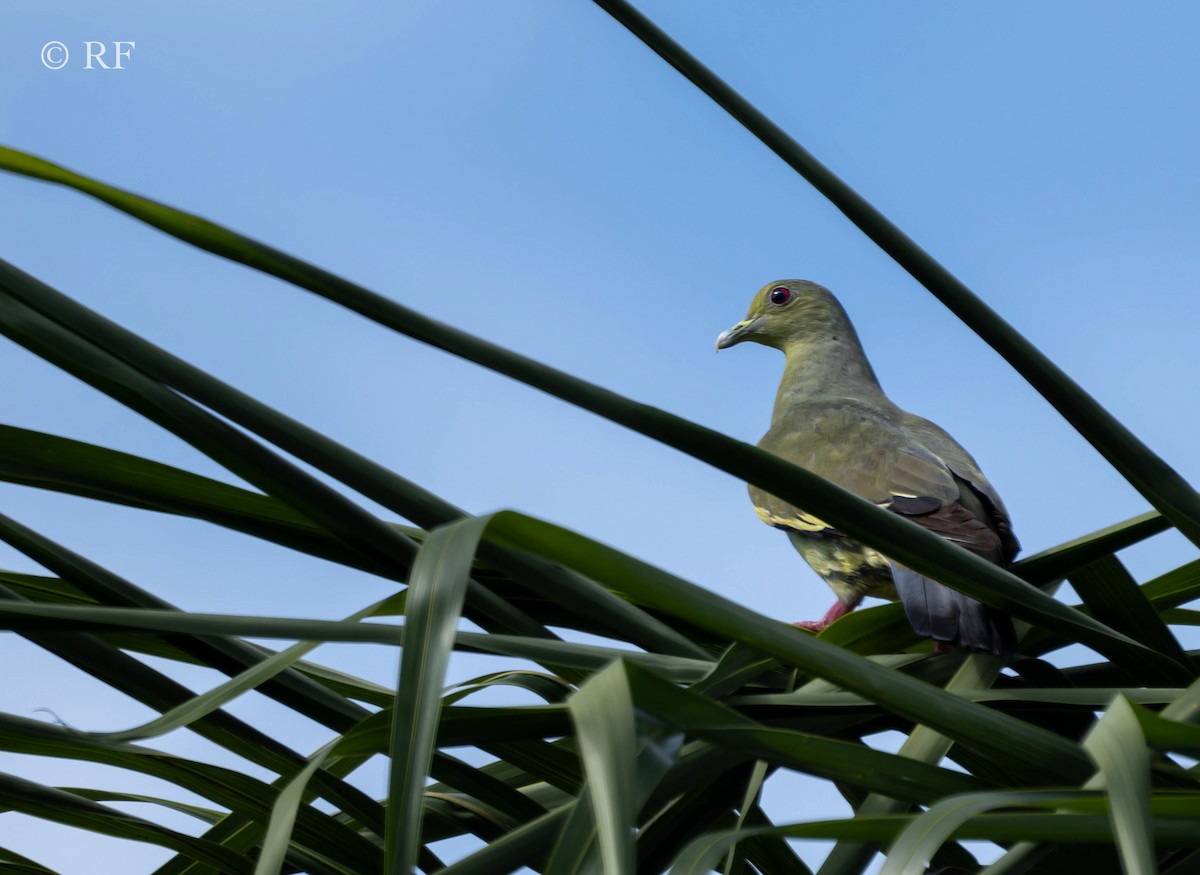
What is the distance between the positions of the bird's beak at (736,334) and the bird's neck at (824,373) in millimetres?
120

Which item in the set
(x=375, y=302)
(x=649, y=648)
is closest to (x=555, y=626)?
(x=649, y=648)

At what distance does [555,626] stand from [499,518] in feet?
1.63

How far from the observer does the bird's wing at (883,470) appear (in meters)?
1.85

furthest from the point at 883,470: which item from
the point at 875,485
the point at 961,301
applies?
the point at 961,301

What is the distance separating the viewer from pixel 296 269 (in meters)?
0.73

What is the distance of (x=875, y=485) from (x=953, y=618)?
3.49 ft

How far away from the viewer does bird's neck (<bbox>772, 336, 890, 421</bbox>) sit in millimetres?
2826

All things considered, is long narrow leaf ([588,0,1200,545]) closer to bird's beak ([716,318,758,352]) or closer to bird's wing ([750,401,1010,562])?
bird's wing ([750,401,1010,562])

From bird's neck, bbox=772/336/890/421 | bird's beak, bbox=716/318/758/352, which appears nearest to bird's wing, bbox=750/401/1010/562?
bird's neck, bbox=772/336/890/421

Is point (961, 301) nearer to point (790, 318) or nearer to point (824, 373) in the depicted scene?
point (824, 373)

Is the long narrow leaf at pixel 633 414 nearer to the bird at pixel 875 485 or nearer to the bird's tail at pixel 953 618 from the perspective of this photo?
the bird's tail at pixel 953 618

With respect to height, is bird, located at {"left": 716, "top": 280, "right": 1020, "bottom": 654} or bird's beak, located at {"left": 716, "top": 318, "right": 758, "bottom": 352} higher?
bird's beak, located at {"left": 716, "top": 318, "right": 758, "bottom": 352}

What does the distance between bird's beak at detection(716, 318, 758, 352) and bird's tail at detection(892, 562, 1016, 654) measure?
6.72 ft

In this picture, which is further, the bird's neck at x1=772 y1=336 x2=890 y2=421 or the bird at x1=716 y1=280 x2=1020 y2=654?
the bird's neck at x1=772 y1=336 x2=890 y2=421
